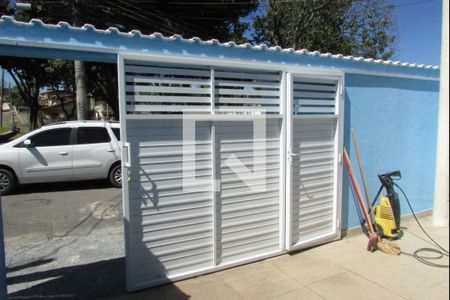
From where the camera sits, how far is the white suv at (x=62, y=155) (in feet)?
27.8

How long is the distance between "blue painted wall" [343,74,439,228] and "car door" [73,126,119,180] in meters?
6.17

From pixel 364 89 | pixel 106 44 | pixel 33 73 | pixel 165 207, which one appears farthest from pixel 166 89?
pixel 33 73

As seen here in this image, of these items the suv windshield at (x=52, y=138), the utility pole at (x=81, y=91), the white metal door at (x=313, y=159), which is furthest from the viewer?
the utility pole at (x=81, y=91)

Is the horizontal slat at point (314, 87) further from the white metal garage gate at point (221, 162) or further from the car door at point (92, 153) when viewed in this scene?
the car door at point (92, 153)

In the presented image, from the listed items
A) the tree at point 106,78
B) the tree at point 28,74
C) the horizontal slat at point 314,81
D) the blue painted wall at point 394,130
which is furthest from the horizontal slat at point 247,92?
the tree at point 28,74

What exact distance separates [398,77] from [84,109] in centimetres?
911

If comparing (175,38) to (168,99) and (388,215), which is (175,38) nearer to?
(168,99)

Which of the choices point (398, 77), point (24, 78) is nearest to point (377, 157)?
point (398, 77)

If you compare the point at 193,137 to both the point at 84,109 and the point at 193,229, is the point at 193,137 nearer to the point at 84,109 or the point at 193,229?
the point at 193,229

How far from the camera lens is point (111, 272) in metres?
4.28

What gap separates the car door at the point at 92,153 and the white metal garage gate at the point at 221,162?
5.67 metres

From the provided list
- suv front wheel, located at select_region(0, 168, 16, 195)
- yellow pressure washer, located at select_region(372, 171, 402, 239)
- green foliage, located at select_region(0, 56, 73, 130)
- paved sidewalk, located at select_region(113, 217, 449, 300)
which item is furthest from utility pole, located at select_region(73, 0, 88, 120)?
yellow pressure washer, located at select_region(372, 171, 402, 239)

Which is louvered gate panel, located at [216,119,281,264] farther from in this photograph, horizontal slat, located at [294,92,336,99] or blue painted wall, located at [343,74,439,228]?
blue painted wall, located at [343,74,439,228]

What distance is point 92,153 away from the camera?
894cm
